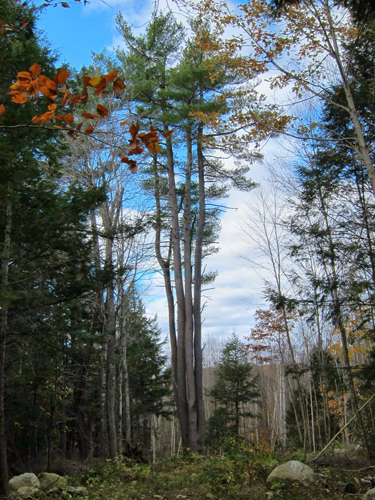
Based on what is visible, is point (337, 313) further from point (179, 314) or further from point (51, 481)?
point (51, 481)

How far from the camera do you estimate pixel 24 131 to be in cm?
607

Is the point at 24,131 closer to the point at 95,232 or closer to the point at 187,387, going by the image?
the point at 95,232

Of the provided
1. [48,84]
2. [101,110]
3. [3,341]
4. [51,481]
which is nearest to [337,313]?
[3,341]

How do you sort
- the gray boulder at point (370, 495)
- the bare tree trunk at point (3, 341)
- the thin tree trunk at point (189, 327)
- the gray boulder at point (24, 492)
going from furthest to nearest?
the thin tree trunk at point (189, 327) → the gray boulder at point (24, 492) → the bare tree trunk at point (3, 341) → the gray boulder at point (370, 495)

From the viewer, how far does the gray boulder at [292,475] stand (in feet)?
18.1

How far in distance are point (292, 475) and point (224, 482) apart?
100 cm

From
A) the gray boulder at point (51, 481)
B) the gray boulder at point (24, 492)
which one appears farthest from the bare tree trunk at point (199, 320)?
the gray boulder at point (24, 492)

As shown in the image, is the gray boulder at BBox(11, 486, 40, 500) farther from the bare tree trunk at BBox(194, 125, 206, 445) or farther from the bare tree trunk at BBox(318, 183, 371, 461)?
the bare tree trunk at BBox(194, 125, 206, 445)

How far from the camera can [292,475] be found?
562cm

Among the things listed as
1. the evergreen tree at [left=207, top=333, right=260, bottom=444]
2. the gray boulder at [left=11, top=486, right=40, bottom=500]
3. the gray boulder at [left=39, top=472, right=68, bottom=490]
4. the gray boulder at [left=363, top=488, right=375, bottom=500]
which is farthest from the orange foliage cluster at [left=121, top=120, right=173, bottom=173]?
the evergreen tree at [left=207, top=333, right=260, bottom=444]

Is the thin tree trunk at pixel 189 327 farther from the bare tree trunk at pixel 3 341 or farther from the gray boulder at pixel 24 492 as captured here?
the bare tree trunk at pixel 3 341

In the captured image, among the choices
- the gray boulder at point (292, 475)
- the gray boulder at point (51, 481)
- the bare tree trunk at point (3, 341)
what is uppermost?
the bare tree trunk at point (3, 341)

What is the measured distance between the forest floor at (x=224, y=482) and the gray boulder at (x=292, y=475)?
0.12 meters

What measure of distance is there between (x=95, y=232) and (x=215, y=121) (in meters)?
2.89
